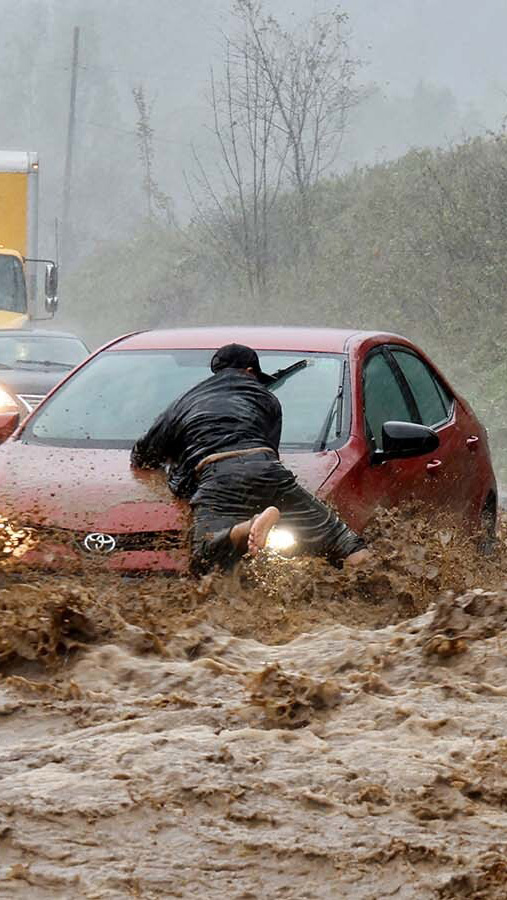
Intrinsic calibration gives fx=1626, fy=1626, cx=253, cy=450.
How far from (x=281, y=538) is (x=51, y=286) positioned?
16098 mm

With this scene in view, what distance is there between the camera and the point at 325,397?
769 centimetres

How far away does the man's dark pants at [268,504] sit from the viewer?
258 inches

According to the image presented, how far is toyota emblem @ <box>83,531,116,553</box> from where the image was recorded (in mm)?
6430

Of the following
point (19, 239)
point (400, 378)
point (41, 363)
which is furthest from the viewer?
point (19, 239)

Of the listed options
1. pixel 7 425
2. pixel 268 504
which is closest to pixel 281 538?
pixel 268 504

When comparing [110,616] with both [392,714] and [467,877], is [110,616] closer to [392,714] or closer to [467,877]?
[392,714]

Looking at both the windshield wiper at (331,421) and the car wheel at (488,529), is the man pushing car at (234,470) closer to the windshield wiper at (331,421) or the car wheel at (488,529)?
the windshield wiper at (331,421)

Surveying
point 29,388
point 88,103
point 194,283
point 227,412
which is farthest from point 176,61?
point 227,412

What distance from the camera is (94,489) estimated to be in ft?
22.3

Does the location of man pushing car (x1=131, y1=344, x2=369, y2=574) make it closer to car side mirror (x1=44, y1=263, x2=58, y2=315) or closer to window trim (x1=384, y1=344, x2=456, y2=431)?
window trim (x1=384, y1=344, x2=456, y2=431)

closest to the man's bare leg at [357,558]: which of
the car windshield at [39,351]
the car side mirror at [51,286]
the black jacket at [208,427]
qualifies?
the black jacket at [208,427]

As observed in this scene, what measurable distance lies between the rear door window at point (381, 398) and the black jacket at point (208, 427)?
28.2 inches

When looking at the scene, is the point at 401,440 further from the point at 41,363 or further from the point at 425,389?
the point at 41,363

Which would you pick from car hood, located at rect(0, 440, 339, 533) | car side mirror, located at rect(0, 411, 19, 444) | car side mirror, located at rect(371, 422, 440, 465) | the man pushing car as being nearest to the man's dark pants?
the man pushing car
